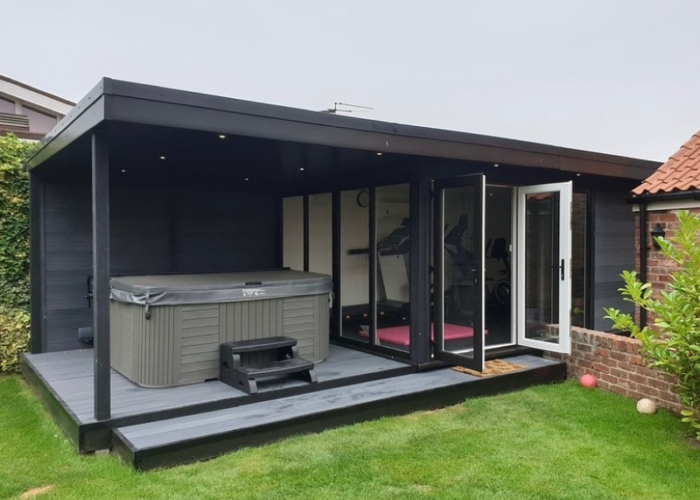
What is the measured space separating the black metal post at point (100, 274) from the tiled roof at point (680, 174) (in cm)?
498

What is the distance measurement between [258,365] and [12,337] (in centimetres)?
299

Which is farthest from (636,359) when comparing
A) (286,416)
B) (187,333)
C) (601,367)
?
(187,333)

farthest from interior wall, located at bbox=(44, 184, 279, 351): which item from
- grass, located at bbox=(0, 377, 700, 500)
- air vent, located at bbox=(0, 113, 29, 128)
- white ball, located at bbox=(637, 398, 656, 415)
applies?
air vent, located at bbox=(0, 113, 29, 128)

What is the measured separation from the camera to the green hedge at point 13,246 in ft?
18.1

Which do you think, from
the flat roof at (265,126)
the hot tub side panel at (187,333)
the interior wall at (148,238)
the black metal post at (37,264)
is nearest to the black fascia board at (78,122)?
the flat roof at (265,126)

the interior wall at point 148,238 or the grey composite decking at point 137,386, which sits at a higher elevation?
the interior wall at point 148,238

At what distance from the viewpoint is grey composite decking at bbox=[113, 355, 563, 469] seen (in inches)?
126

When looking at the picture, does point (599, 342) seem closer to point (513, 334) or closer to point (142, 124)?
point (513, 334)

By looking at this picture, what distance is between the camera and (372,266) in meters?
5.64

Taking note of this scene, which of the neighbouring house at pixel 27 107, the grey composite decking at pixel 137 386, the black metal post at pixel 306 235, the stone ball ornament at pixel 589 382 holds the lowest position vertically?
the stone ball ornament at pixel 589 382

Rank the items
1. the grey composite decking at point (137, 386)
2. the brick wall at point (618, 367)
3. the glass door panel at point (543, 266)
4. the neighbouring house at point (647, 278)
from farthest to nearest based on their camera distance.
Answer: the glass door panel at point (543, 266), the neighbouring house at point (647, 278), the brick wall at point (618, 367), the grey composite decking at point (137, 386)

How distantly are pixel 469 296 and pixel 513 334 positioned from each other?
1192mm

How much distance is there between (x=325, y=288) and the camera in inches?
201

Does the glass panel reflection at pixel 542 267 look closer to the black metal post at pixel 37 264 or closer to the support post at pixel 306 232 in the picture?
the support post at pixel 306 232
